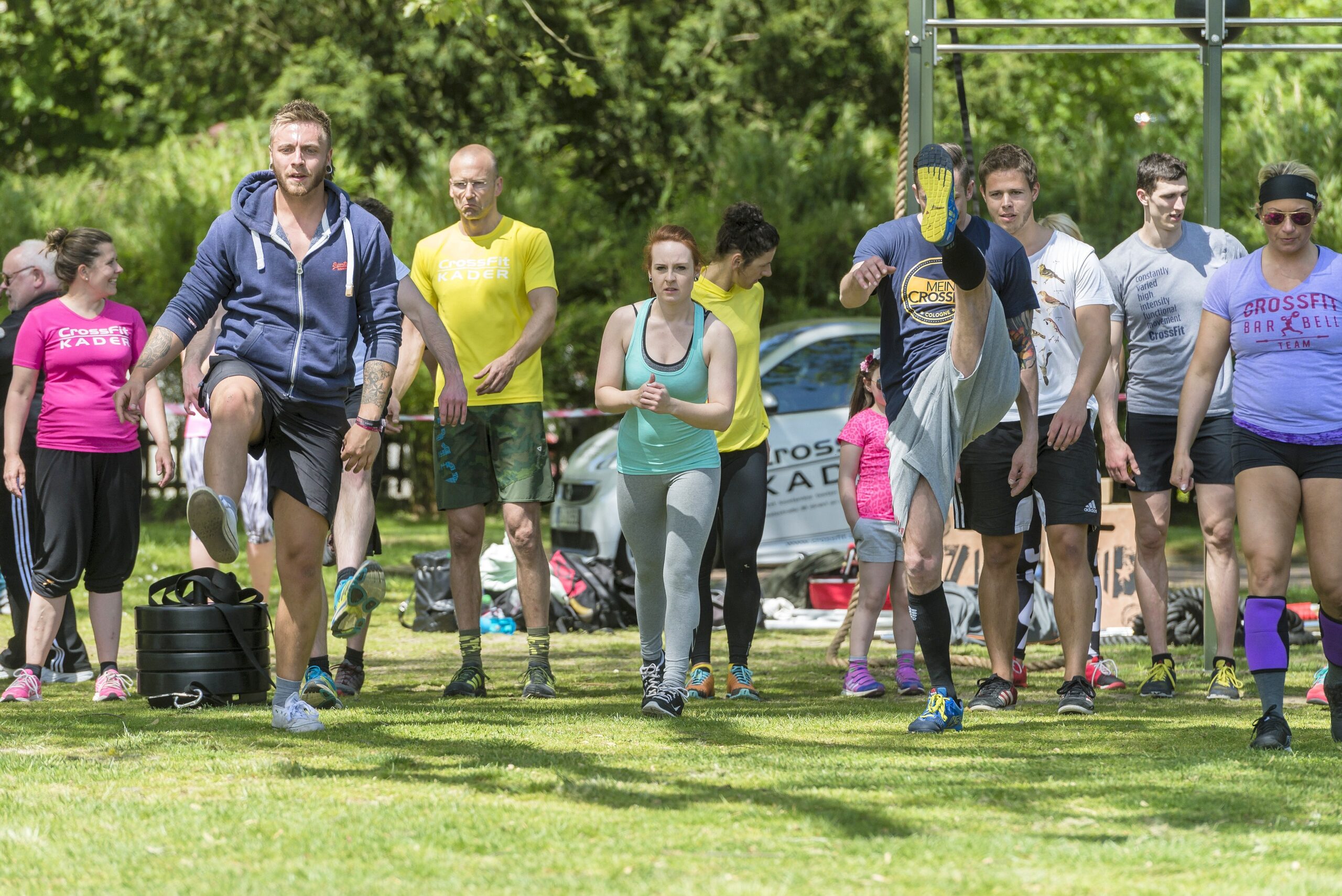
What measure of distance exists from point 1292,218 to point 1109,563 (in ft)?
16.1

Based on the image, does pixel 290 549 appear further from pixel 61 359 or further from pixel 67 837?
pixel 61 359

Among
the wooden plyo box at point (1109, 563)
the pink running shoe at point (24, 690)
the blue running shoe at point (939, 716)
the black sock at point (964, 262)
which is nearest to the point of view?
the black sock at point (964, 262)

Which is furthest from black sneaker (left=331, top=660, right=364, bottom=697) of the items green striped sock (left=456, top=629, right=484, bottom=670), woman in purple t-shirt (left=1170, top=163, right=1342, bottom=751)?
woman in purple t-shirt (left=1170, top=163, right=1342, bottom=751)

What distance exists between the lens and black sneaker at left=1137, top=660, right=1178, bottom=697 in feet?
22.7

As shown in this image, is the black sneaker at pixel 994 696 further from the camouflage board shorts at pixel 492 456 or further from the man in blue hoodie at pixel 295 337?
the man in blue hoodie at pixel 295 337

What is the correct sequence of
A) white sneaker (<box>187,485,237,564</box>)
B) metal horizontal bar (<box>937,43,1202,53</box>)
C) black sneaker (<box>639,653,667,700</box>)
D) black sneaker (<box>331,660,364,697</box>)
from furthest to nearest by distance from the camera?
metal horizontal bar (<box>937,43,1202,53</box>) → black sneaker (<box>331,660,364,697</box>) → black sneaker (<box>639,653,667,700</box>) → white sneaker (<box>187,485,237,564</box>)

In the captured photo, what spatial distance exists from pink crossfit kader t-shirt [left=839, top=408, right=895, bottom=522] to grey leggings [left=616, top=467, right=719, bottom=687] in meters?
1.39

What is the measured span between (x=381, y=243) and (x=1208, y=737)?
3.38 metres

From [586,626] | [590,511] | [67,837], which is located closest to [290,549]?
[67,837]

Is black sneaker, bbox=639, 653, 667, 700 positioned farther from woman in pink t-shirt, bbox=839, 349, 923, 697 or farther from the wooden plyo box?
the wooden plyo box

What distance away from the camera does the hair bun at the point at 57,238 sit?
7.12 meters

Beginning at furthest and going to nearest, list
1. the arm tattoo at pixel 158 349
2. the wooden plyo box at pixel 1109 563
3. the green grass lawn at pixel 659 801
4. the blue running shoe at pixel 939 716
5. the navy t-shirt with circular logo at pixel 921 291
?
1. the wooden plyo box at pixel 1109 563
2. the navy t-shirt with circular logo at pixel 921 291
3. the blue running shoe at pixel 939 716
4. the arm tattoo at pixel 158 349
5. the green grass lawn at pixel 659 801

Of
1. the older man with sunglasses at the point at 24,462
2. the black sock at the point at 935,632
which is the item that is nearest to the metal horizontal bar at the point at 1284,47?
the black sock at the point at 935,632

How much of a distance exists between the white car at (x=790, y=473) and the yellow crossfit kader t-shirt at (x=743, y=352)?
4.21m
